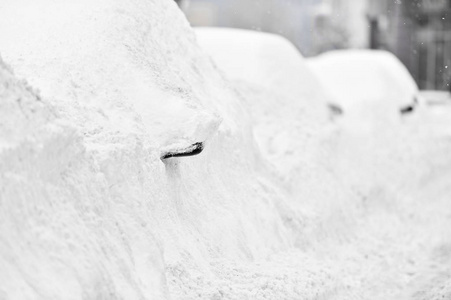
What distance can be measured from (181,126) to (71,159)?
53.1 inches

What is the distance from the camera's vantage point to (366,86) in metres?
15.0

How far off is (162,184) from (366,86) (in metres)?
9.91

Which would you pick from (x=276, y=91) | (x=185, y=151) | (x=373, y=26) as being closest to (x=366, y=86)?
(x=276, y=91)

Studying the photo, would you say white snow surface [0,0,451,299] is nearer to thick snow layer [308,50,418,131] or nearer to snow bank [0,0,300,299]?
snow bank [0,0,300,299]

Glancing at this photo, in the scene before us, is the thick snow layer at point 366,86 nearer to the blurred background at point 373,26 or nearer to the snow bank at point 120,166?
the snow bank at point 120,166

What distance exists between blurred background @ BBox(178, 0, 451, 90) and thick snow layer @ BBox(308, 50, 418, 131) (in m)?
20.0

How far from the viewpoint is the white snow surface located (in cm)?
421

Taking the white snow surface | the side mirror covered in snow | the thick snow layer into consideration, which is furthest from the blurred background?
the side mirror covered in snow

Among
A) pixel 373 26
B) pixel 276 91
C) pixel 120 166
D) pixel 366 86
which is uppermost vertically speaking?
pixel 120 166

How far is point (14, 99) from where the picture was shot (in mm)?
4242

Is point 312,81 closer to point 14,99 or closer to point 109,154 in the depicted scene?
point 109,154

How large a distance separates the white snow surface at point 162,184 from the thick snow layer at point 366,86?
3.40 m

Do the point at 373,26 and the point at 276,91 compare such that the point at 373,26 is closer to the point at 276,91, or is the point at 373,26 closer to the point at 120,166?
the point at 276,91

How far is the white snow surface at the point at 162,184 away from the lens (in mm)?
4215
